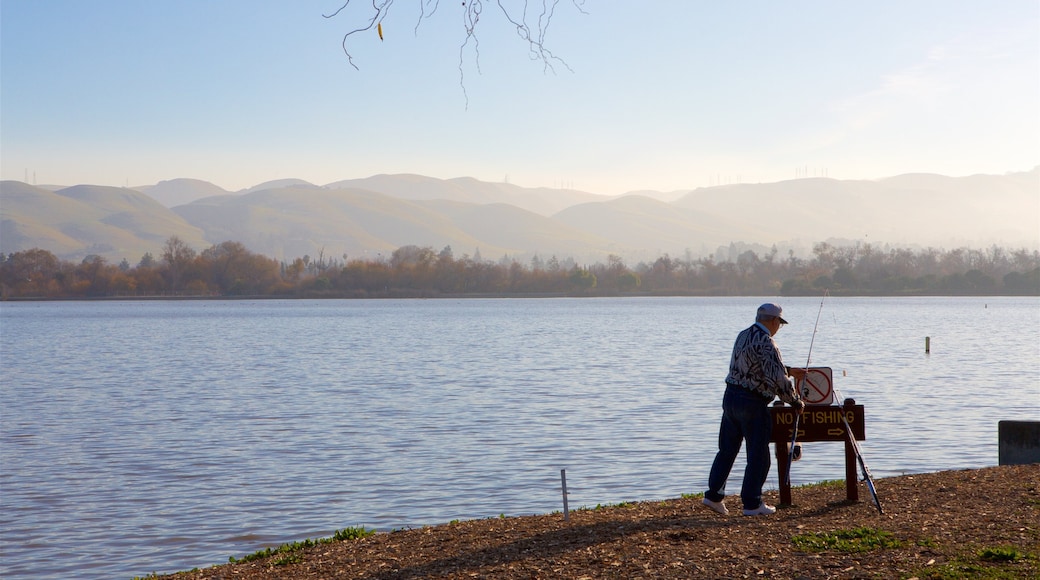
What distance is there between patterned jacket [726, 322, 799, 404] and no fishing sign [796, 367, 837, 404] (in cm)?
87

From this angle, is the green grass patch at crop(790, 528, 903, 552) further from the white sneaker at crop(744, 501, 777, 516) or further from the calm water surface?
the calm water surface

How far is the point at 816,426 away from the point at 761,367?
54.7 inches

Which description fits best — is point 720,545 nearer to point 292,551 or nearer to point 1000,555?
point 1000,555

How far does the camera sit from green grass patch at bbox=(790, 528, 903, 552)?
885 centimetres

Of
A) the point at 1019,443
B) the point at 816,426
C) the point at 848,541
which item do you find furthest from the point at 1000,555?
the point at 1019,443

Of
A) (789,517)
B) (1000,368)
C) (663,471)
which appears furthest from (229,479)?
(1000,368)

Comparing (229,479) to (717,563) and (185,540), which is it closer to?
(185,540)

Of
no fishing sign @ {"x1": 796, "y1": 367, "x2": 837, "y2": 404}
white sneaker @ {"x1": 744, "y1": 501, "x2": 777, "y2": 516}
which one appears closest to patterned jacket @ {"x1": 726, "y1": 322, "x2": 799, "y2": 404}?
no fishing sign @ {"x1": 796, "y1": 367, "x2": 837, "y2": 404}

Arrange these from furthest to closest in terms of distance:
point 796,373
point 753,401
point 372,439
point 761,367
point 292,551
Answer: point 372,439, point 796,373, point 292,551, point 753,401, point 761,367

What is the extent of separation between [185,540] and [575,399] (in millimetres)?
17784

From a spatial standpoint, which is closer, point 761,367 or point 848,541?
point 848,541

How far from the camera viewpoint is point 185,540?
14055 mm

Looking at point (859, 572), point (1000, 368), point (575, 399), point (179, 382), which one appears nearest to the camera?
point (859, 572)

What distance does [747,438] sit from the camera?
10281 mm
